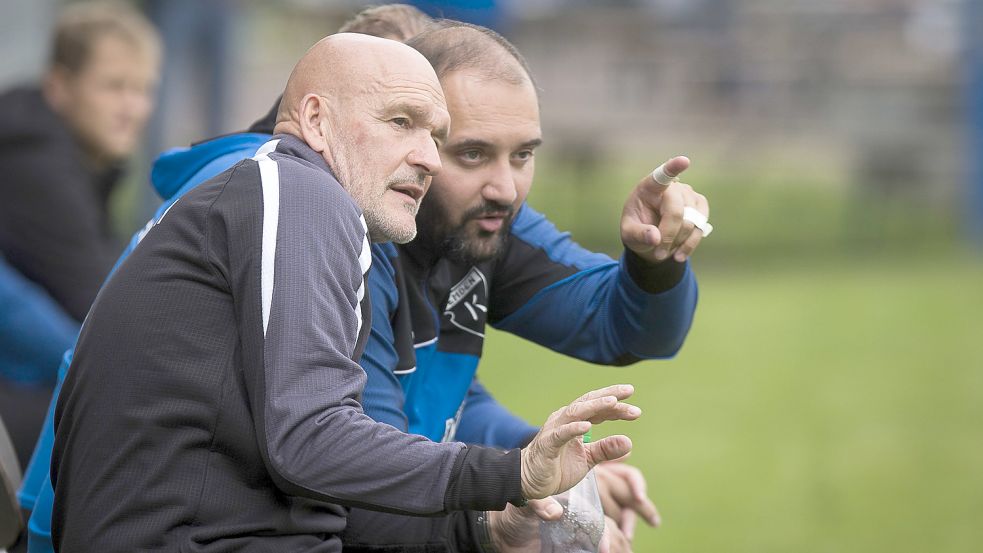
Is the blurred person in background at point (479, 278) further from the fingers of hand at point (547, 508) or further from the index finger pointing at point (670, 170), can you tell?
the fingers of hand at point (547, 508)

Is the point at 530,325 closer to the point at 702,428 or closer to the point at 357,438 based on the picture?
the point at 357,438

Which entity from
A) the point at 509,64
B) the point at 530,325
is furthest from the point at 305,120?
the point at 530,325

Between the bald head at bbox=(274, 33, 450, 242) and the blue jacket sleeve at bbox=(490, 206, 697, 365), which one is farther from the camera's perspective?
the blue jacket sleeve at bbox=(490, 206, 697, 365)

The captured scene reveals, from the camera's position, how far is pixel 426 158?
245 centimetres

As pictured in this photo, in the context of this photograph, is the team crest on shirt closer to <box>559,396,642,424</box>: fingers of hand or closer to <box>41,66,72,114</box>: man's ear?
<box>559,396,642,424</box>: fingers of hand

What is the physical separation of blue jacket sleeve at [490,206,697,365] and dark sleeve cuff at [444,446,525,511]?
3.55 feet

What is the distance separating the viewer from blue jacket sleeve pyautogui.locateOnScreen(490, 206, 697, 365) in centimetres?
316

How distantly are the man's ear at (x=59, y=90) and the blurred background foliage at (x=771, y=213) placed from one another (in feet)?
4.80

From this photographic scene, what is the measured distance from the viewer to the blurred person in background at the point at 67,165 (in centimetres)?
447

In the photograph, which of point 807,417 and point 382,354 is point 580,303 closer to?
point 382,354

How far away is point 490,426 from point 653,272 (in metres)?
0.61

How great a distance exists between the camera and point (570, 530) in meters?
2.56

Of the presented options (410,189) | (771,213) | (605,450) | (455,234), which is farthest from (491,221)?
(771,213)

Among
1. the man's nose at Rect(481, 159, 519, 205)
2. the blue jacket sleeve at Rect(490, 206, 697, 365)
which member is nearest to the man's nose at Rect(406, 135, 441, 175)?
the man's nose at Rect(481, 159, 519, 205)
